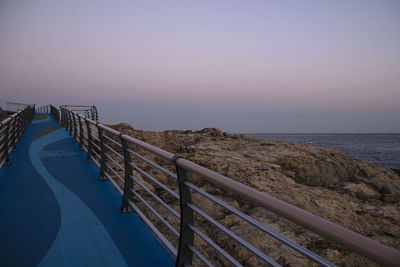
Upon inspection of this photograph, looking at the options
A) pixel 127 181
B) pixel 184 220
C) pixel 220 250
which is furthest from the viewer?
pixel 127 181

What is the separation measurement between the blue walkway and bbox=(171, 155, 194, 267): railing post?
1.60ft

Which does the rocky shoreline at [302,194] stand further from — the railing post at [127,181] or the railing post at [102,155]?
the railing post at [102,155]

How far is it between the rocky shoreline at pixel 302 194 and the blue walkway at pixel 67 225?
119cm

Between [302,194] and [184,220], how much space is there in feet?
14.1

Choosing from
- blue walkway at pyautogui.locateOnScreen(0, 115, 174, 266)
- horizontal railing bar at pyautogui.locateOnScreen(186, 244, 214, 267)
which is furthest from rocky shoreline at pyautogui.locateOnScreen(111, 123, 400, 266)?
horizontal railing bar at pyautogui.locateOnScreen(186, 244, 214, 267)

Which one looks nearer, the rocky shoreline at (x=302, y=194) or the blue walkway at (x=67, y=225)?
the blue walkway at (x=67, y=225)

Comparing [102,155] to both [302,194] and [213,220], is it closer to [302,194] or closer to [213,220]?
[213,220]

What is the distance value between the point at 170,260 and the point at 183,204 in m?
0.95

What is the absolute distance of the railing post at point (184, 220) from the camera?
7.38 feet

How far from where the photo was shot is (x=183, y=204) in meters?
2.29

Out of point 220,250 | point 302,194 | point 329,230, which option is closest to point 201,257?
point 220,250

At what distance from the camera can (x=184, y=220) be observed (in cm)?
233

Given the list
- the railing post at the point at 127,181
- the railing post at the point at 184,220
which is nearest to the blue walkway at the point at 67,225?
the railing post at the point at 127,181

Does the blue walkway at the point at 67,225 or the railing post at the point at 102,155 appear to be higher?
the railing post at the point at 102,155
